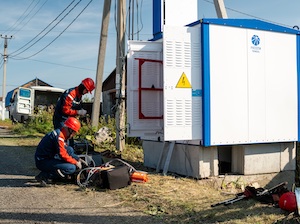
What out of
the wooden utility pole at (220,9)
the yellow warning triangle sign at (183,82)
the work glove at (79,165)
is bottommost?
the work glove at (79,165)

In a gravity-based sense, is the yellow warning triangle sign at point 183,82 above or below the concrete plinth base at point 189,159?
above

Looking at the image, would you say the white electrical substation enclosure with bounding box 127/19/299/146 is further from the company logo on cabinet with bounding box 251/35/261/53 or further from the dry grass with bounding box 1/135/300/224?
the dry grass with bounding box 1/135/300/224

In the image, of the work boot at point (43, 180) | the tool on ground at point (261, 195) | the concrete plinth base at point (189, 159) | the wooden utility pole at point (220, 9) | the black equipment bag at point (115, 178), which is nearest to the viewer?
the tool on ground at point (261, 195)

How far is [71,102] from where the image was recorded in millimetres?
7828

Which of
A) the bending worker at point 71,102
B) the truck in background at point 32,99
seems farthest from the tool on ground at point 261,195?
the truck in background at point 32,99

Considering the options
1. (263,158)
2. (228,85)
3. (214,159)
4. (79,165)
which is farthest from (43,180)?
(263,158)

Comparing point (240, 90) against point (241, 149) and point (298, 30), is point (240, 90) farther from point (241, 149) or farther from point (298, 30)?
point (298, 30)

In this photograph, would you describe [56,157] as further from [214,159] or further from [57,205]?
[214,159]

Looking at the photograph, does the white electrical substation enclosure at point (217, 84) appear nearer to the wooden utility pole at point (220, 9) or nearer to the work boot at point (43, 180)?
the work boot at point (43, 180)

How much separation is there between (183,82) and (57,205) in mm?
3217

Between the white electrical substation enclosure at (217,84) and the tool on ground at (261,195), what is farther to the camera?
the white electrical substation enclosure at (217,84)

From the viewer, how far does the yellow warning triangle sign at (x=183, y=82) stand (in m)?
7.00

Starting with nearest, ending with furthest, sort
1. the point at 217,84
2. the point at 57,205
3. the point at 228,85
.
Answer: the point at 57,205
the point at 217,84
the point at 228,85

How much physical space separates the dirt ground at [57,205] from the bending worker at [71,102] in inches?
56.5
